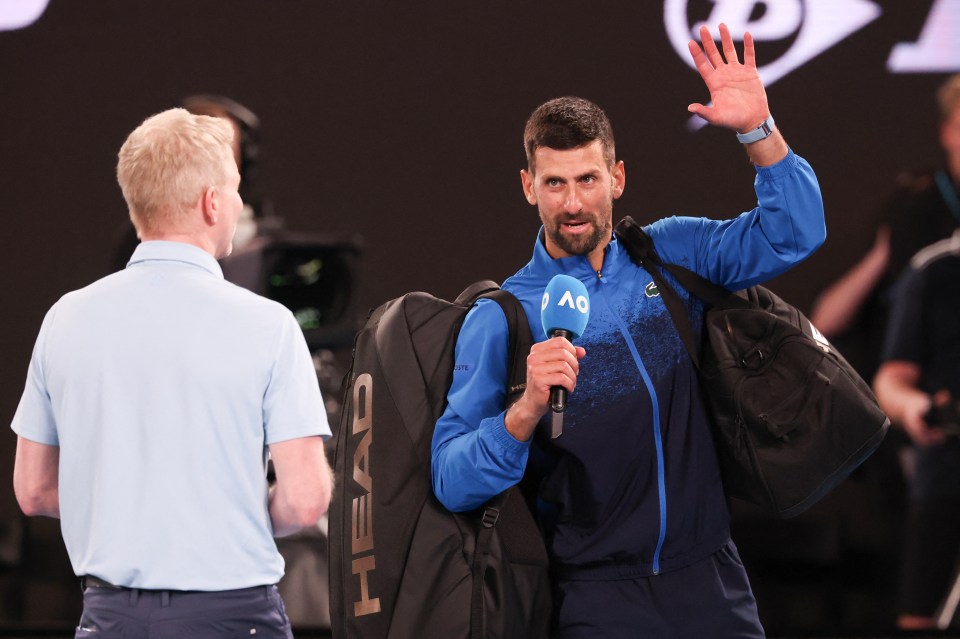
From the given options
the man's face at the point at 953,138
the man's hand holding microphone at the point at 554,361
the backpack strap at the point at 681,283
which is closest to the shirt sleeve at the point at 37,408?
the man's hand holding microphone at the point at 554,361

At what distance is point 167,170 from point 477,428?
30.5 inches

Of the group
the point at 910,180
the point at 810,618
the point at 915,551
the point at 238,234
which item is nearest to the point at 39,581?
the point at 238,234

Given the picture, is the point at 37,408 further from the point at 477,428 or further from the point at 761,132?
the point at 761,132

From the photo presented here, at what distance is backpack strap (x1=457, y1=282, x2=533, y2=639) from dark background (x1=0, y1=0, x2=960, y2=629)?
2.05m

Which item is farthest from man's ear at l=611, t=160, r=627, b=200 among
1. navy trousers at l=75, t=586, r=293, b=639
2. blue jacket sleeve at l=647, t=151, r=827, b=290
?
navy trousers at l=75, t=586, r=293, b=639

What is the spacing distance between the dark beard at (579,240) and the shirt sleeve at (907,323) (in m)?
2.39

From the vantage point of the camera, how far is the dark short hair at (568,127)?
88.7 inches

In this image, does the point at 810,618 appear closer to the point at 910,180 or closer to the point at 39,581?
the point at 910,180

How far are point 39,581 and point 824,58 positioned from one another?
3.62 m

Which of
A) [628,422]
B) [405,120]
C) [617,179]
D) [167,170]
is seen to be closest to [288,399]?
[167,170]

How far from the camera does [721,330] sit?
2.18 metres

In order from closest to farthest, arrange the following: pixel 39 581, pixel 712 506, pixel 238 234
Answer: pixel 712 506 < pixel 238 234 < pixel 39 581

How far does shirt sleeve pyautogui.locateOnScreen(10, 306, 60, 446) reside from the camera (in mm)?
1742

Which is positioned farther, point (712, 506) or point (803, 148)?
point (803, 148)
